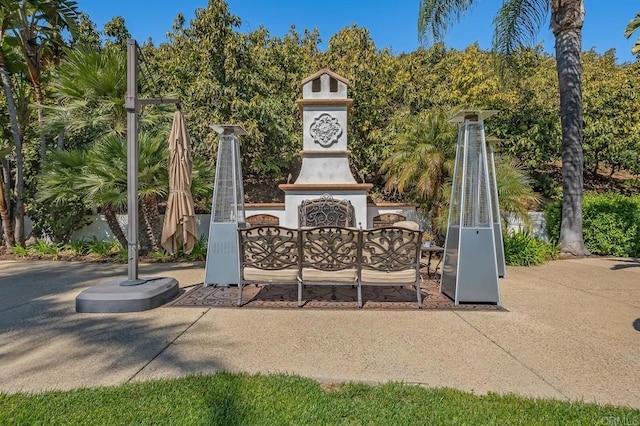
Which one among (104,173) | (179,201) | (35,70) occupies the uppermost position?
(35,70)

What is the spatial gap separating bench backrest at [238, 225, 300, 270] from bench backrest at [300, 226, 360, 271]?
0.51 feet

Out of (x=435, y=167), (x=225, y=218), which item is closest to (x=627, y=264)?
(x=435, y=167)

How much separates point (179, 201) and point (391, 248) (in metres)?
2.96

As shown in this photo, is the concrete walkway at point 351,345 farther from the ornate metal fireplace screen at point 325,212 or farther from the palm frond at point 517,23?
the palm frond at point 517,23

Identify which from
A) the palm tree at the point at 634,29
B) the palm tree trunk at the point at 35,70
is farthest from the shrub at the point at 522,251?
the palm tree trunk at the point at 35,70

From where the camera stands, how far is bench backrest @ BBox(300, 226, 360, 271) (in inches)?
182

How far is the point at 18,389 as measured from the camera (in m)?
2.61

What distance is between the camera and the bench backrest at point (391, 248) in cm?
460

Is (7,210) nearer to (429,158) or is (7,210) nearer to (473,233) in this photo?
(429,158)

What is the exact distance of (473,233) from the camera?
4.95 metres

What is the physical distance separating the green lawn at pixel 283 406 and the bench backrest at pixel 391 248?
2155 millimetres

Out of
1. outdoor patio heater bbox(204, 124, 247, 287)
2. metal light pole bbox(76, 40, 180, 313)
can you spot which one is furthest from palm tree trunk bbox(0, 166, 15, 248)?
outdoor patio heater bbox(204, 124, 247, 287)

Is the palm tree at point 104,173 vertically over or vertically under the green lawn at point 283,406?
over

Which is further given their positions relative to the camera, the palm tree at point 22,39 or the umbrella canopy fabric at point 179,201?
the palm tree at point 22,39
